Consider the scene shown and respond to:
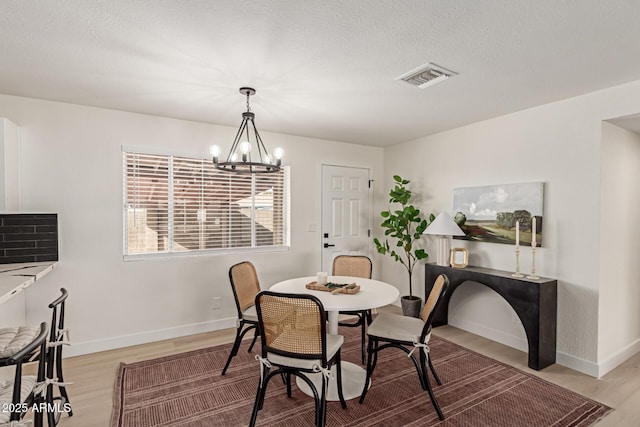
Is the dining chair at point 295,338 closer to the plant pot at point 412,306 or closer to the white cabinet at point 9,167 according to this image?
the plant pot at point 412,306

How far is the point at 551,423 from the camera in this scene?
2232 millimetres

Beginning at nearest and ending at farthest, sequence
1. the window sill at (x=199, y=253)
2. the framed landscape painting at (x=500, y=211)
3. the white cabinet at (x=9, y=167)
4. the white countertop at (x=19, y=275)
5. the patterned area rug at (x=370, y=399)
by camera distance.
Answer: the white countertop at (x=19, y=275)
the patterned area rug at (x=370, y=399)
the white cabinet at (x=9, y=167)
the framed landscape painting at (x=500, y=211)
the window sill at (x=199, y=253)

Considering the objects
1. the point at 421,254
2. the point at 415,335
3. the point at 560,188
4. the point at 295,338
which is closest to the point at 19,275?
the point at 295,338

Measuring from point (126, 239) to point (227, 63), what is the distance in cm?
223

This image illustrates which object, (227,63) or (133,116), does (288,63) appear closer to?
(227,63)

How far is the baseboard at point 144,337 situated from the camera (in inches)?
129

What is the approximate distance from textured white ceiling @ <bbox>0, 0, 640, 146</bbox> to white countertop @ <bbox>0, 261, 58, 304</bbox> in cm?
149

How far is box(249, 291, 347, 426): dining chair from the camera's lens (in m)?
1.96

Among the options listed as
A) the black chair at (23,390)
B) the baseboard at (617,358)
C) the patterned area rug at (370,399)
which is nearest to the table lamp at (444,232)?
the patterned area rug at (370,399)

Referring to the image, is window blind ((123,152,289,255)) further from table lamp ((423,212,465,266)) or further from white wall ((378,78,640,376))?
white wall ((378,78,640,376))

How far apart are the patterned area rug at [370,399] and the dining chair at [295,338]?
0.44 m

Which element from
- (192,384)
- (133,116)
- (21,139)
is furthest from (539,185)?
→ (21,139)

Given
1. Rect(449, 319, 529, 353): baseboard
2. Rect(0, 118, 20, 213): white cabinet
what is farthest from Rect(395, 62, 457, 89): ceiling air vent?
Rect(0, 118, 20, 213): white cabinet

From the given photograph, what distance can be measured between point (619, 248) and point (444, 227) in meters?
1.51
